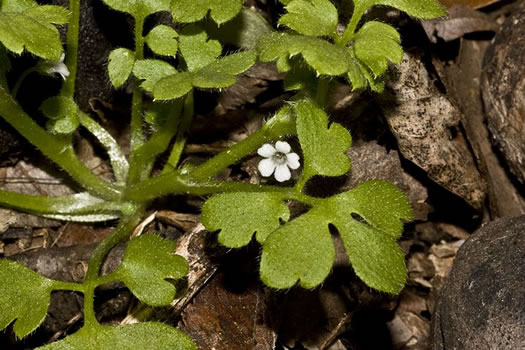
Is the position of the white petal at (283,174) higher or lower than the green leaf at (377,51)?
lower

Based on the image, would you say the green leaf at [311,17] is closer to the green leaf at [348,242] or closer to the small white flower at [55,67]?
the green leaf at [348,242]

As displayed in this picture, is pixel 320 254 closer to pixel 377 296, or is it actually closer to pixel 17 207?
pixel 377 296

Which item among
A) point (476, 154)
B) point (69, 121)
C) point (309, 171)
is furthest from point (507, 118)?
point (69, 121)

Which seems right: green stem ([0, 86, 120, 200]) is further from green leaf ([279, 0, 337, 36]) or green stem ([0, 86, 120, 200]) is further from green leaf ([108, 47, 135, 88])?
green leaf ([279, 0, 337, 36])

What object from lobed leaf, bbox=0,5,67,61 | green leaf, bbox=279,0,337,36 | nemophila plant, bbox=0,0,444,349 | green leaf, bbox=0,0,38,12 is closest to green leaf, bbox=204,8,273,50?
nemophila plant, bbox=0,0,444,349

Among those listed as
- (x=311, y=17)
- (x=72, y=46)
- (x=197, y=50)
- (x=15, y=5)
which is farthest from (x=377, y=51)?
(x=15, y=5)

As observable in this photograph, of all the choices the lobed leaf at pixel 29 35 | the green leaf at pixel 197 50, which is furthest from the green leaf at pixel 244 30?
the lobed leaf at pixel 29 35

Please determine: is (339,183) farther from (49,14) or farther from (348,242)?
(49,14)
